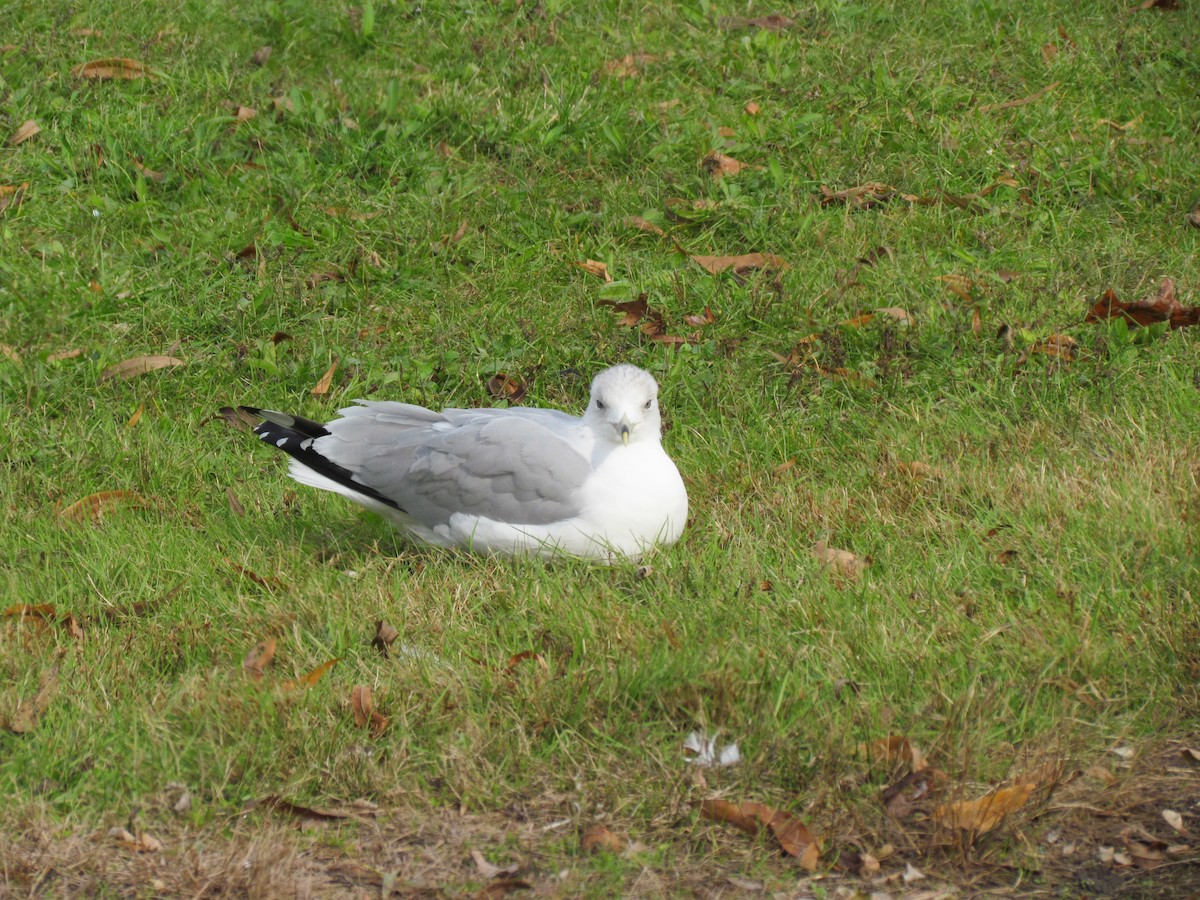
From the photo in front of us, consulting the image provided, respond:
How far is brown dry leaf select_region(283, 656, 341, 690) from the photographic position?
3.53 metres

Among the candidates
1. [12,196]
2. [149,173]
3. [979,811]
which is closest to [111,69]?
[149,173]

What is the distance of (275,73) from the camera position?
7.31 metres

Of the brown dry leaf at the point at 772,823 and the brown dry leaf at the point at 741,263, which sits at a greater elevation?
the brown dry leaf at the point at 741,263

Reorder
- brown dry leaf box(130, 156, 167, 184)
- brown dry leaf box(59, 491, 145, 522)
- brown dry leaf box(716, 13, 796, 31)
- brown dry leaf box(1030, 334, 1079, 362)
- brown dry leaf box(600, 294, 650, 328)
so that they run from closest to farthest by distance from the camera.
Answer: brown dry leaf box(59, 491, 145, 522) < brown dry leaf box(1030, 334, 1079, 362) < brown dry leaf box(600, 294, 650, 328) < brown dry leaf box(130, 156, 167, 184) < brown dry leaf box(716, 13, 796, 31)

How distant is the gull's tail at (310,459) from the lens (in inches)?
179

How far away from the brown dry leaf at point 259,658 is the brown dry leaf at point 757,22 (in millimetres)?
4854

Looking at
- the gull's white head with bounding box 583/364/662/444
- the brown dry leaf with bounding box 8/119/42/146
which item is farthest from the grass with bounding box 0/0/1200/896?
the gull's white head with bounding box 583/364/662/444

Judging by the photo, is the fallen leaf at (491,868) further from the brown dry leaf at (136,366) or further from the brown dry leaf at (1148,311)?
the brown dry leaf at (1148,311)

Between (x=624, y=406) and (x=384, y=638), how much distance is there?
1.00 meters

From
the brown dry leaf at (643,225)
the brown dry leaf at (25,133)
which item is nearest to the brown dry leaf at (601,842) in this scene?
the brown dry leaf at (643,225)

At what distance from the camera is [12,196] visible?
6.46 meters

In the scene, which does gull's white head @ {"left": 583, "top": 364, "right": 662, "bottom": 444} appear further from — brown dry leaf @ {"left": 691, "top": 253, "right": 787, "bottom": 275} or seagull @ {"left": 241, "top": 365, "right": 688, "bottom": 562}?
brown dry leaf @ {"left": 691, "top": 253, "right": 787, "bottom": 275}

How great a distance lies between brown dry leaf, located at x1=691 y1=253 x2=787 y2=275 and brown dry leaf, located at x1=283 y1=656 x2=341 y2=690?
293cm

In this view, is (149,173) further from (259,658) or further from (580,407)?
(259,658)
